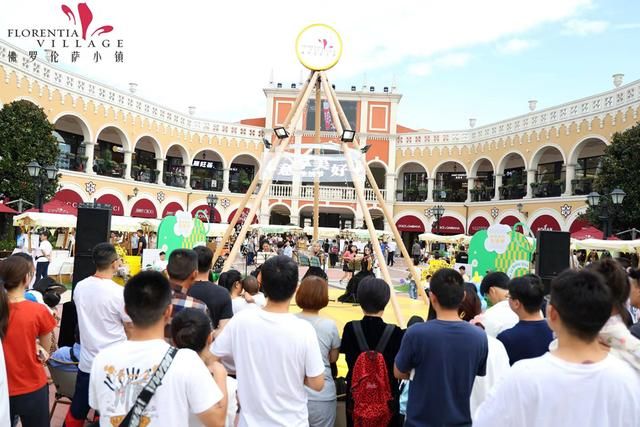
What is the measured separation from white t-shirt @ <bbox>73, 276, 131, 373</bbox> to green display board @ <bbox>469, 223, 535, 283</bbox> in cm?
878

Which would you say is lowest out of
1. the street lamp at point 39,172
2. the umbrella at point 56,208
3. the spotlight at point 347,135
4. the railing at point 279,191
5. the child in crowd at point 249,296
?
the child in crowd at point 249,296

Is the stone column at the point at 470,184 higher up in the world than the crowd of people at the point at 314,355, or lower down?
higher up

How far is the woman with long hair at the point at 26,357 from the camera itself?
122 inches

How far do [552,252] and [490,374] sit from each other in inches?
239

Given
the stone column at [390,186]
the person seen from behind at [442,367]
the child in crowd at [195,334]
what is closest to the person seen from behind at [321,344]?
the person seen from behind at [442,367]

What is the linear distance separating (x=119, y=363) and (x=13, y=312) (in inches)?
58.0

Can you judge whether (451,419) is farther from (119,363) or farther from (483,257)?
(483,257)

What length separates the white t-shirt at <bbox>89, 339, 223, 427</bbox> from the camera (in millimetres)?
2090

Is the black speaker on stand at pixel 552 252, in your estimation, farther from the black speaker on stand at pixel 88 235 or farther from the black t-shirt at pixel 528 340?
the black speaker on stand at pixel 88 235

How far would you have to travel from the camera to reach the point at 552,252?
830 centimetres

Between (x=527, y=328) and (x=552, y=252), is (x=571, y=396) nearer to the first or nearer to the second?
(x=527, y=328)

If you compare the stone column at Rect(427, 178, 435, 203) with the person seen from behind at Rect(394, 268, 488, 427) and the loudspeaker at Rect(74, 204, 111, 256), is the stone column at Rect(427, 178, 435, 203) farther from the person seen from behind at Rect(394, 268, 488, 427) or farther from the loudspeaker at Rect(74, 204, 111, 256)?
the person seen from behind at Rect(394, 268, 488, 427)

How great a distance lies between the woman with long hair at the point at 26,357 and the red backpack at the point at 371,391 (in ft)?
6.74

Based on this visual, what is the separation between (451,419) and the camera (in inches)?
108
